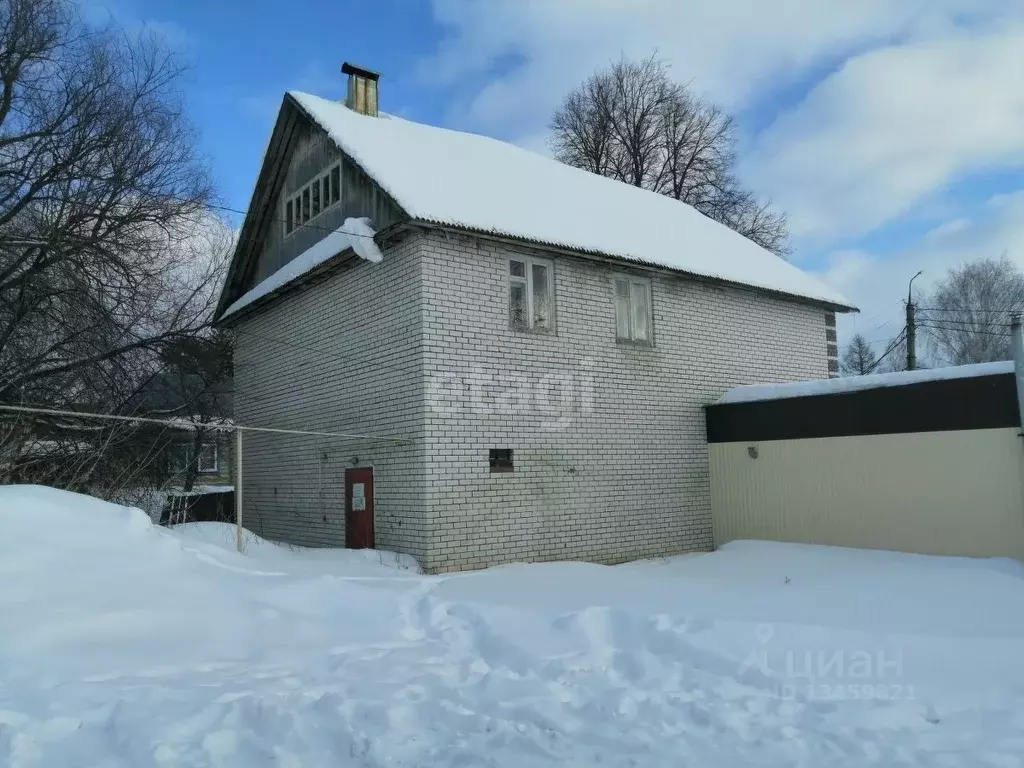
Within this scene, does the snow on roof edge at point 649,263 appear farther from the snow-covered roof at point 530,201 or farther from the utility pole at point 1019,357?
the utility pole at point 1019,357

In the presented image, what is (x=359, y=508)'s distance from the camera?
10.6m

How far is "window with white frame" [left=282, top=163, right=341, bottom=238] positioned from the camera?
38.5ft

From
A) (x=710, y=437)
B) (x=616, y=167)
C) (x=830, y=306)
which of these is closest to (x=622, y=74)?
(x=616, y=167)

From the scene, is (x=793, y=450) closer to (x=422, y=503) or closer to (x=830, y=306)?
(x=830, y=306)

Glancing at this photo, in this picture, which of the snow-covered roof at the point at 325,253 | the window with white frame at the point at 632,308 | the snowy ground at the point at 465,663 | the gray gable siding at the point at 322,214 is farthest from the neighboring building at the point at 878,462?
the gray gable siding at the point at 322,214

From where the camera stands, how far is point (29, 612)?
5.60 m

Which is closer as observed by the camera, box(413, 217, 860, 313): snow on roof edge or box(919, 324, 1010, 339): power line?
box(413, 217, 860, 313): snow on roof edge

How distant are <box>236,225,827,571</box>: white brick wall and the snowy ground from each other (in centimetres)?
165

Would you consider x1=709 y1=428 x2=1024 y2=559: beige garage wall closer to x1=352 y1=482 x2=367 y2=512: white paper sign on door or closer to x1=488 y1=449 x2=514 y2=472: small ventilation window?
x1=488 y1=449 x2=514 y2=472: small ventilation window

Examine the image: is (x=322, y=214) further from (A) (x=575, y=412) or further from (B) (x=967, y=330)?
(B) (x=967, y=330)

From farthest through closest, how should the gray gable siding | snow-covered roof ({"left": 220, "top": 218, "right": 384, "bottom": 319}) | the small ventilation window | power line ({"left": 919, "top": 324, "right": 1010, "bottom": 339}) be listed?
power line ({"left": 919, "top": 324, "right": 1010, "bottom": 339}) → the gray gable siding → snow-covered roof ({"left": 220, "top": 218, "right": 384, "bottom": 319}) → the small ventilation window

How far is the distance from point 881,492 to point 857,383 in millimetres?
1544

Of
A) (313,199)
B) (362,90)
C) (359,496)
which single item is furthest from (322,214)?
(359,496)

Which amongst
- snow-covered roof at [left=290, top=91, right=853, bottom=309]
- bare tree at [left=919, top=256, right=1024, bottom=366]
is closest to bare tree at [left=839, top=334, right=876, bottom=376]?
bare tree at [left=919, top=256, right=1024, bottom=366]
